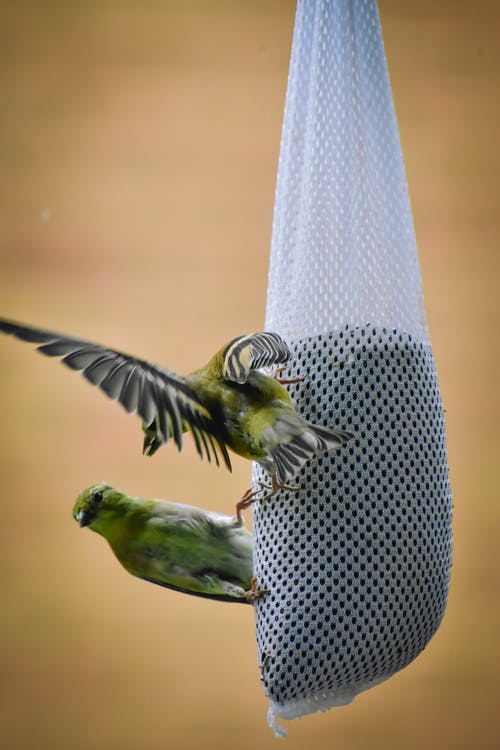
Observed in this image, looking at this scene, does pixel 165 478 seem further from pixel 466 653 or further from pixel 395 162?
pixel 395 162

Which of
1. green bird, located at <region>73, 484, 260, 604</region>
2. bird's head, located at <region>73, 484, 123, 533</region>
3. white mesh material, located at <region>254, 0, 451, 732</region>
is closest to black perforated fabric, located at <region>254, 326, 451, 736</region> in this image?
white mesh material, located at <region>254, 0, 451, 732</region>

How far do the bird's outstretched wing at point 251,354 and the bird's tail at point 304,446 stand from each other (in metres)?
0.16

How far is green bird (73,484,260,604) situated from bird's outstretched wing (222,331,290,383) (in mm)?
693

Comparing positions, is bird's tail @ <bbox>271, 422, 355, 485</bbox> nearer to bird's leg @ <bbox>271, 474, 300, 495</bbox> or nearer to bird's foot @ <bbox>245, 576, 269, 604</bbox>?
bird's leg @ <bbox>271, 474, 300, 495</bbox>

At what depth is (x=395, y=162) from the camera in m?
2.46

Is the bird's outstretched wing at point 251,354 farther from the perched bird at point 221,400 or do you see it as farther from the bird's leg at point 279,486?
the bird's leg at point 279,486

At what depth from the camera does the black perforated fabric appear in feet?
7.31

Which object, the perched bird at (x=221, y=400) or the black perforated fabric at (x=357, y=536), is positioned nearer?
the perched bird at (x=221, y=400)

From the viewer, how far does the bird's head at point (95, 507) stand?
2.91 meters

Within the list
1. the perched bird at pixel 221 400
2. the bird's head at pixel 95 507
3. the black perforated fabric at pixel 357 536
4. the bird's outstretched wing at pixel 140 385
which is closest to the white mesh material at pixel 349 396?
the black perforated fabric at pixel 357 536

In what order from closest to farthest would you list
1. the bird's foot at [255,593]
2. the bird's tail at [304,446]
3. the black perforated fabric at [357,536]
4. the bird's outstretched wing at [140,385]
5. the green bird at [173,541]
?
1. the bird's outstretched wing at [140,385]
2. the bird's tail at [304,446]
3. the black perforated fabric at [357,536]
4. the bird's foot at [255,593]
5. the green bird at [173,541]

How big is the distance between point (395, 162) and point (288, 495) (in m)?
0.81

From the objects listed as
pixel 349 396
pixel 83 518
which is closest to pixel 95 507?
pixel 83 518

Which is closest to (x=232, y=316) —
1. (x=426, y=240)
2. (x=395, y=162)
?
(x=426, y=240)
